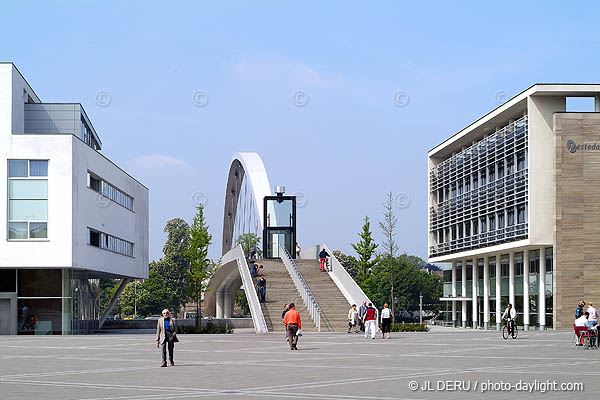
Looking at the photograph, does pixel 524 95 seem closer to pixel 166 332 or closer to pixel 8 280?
pixel 8 280

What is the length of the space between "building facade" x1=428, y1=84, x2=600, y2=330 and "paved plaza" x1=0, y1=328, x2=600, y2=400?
72.6 feet

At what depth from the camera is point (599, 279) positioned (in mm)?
50656

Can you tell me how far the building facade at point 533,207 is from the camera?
5088 centimetres

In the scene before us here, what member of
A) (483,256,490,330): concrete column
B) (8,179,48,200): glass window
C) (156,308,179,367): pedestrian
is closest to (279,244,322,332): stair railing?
(8,179,48,200): glass window

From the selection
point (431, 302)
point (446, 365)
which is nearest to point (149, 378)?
point (446, 365)

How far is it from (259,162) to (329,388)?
6113 cm

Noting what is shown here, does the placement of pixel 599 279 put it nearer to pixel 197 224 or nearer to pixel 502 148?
pixel 502 148

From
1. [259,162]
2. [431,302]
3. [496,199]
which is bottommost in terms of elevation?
[431,302]

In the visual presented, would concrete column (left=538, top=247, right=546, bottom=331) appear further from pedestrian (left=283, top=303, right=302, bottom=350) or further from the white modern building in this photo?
pedestrian (left=283, top=303, right=302, bottom=350)

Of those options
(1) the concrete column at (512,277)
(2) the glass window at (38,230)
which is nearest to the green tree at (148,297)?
(1) the concrete column at (512,277)

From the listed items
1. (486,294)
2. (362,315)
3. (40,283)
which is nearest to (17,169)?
(40,283)

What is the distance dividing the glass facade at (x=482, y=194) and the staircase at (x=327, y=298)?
12645 mm

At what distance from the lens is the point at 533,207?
→ 52406 mm

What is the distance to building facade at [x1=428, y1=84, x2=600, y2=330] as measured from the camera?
50.9 m
